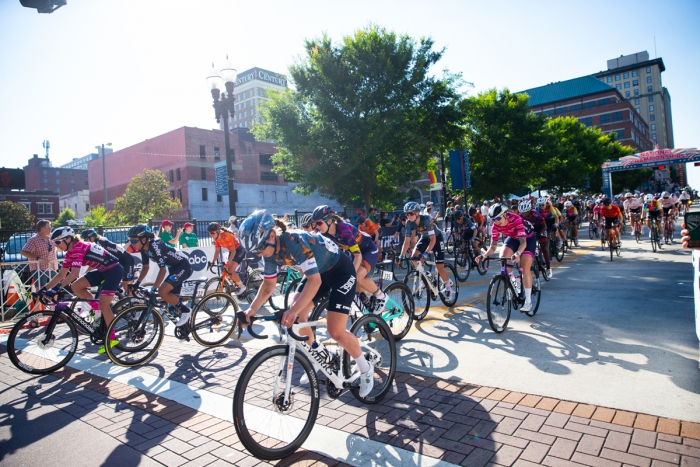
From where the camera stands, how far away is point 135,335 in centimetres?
639

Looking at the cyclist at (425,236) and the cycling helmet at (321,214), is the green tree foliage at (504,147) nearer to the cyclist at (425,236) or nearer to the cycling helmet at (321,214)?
the cyclist at (425,236)

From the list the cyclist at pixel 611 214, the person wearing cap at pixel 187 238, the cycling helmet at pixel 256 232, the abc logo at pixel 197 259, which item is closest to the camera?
the cycling helmet at pixel 256 232

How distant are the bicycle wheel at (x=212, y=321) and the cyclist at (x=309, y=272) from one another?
3.15 meters

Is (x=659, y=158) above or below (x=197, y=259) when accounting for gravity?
above

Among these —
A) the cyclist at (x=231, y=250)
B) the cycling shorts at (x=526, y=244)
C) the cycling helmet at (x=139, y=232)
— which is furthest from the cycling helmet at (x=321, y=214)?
the cyclist at (x=231, y=250)

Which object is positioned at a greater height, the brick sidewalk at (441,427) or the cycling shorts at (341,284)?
the cycling shorts at (341,284)

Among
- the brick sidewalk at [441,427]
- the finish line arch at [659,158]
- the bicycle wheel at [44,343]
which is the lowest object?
the brick sidewalk at [441,427]

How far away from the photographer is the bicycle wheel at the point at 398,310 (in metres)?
6.23

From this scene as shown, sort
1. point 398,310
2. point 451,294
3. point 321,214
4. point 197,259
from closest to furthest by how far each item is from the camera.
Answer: point 321,214 → point 398,310 → point 451,294 → point 197,259

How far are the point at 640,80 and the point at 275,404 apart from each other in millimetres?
155645

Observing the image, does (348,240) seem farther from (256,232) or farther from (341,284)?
(256,232)

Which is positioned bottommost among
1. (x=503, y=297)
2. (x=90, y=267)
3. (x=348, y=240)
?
(x=503, y=297)

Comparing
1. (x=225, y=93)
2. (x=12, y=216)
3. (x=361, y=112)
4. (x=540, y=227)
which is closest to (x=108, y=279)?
(x=225, y=93)

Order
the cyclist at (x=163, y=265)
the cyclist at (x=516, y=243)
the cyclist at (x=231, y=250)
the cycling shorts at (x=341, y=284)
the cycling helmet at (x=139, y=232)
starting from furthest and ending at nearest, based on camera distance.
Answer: the cyclist at (x=231, y=250), the cyclist at (x=516, y=243), the cyclist at (x=163, y=265), the cycling helmet at (x=139, y=232), the cycling shorts at (x=341, y=284)
